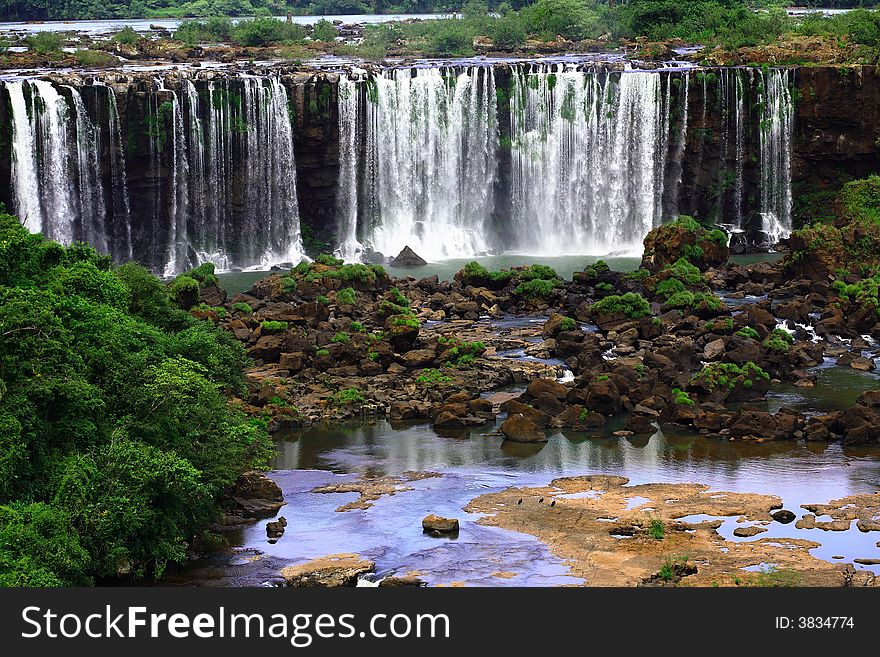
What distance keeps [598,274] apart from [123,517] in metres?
30.7

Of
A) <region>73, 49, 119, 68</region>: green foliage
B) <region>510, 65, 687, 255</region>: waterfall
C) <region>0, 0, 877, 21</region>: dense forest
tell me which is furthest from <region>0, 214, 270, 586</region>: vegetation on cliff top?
<region>0, 0, 877, 21</region>: dense forest

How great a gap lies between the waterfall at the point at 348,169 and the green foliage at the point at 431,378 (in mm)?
21895

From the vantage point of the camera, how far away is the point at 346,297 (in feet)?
160

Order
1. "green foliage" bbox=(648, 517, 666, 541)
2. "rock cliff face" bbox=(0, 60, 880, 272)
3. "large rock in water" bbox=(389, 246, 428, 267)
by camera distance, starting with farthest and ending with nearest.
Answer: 1. "large rock in water" bbox=(389, 246, 428, 267)
2. "rock cliff face" bbox=(0, 60, 880, 272)
3. "green foliage" bbox=(648, 517, 666, 541)

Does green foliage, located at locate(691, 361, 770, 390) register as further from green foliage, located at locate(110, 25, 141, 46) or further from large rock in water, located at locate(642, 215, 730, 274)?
green foliage, located at locate(110, 25, 141, 46)

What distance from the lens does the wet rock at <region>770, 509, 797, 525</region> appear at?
2991 cm

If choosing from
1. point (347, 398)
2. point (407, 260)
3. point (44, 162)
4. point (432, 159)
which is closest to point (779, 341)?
point (347, 398)

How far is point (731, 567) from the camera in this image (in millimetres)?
26984

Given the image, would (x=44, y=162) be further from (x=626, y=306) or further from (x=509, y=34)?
(x=509, y=34)

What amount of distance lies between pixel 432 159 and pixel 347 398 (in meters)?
27.7

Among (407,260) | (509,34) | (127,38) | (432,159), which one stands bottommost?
(407,260)

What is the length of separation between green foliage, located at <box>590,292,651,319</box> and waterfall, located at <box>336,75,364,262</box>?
17741 millimetres

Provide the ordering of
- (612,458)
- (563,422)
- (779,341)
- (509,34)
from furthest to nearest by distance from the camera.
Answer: (509,34) → (779,341) → (563,422) → (612,458)

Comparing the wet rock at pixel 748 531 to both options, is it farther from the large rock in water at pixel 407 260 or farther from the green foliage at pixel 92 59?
the green foliage at pixel 92 59
